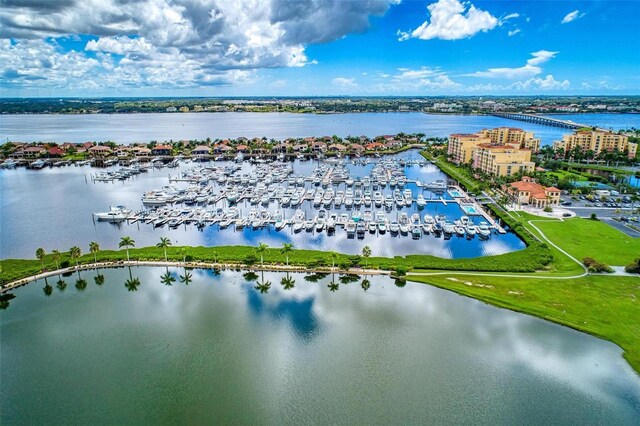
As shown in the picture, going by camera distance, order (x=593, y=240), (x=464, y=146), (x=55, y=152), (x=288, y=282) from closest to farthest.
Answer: (x=288, y=282), (x=593, y=240), (x=464, y=146), (x=55, y=152)

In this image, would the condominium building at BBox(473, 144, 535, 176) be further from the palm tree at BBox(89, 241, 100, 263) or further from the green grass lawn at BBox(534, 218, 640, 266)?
the palm tree at BBox(89, 241, 100, 263)

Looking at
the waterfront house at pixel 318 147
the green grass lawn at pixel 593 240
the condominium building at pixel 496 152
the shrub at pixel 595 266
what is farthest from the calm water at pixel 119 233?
the waterfront house at pixel 318 147

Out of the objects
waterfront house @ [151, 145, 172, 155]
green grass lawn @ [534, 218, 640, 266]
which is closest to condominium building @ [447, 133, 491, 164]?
green grass lawn @ [534, 218, 640, 266]

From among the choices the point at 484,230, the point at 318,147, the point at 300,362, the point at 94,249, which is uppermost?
the point at 318,147

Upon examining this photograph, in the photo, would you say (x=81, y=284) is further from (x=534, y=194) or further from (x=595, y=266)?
(x=534, y=194)

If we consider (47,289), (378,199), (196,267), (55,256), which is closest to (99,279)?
(47,289)

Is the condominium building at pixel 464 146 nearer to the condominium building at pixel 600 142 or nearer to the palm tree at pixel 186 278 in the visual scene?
the condominium building at pixel 600 142
